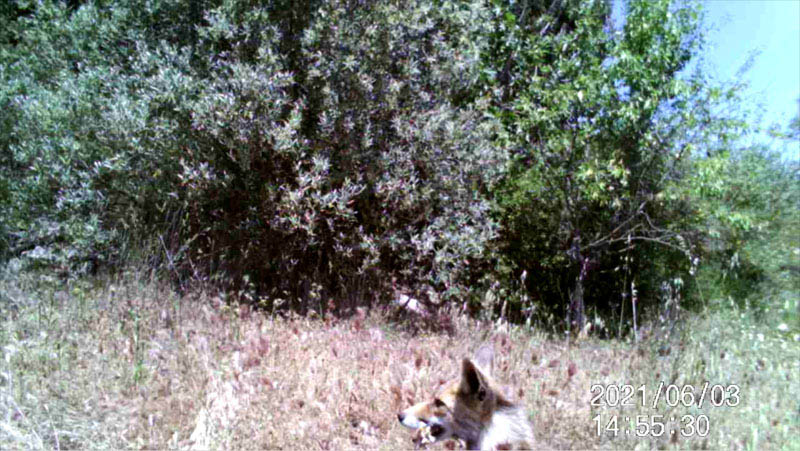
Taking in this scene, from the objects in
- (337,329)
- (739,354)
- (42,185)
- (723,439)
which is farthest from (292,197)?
(739,354)

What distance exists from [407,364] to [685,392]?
7.70 feet

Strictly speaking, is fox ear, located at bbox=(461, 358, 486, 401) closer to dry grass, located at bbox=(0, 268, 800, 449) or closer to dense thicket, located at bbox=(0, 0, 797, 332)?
dry grass, located at bbox=(0, 268, 800, 449)

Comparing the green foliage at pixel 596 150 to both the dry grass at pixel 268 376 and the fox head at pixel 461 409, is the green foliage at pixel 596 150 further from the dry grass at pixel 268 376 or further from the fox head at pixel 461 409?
the fox head at pixel 461 409

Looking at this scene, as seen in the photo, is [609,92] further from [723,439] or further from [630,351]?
[723,439]

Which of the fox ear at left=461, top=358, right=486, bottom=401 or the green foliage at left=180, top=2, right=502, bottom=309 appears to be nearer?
the fox ear at left=461, top=358, right=486, bottom=401

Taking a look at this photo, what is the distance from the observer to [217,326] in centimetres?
552

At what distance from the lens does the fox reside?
2.81 metres

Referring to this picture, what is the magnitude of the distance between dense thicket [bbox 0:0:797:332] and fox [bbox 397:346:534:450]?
3504 millimetres

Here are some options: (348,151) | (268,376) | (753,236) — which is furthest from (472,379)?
(753,236)

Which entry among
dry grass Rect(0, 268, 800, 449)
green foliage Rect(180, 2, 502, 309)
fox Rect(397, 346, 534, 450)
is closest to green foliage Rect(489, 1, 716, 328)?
green foliage Rect(180, 2, 502, 309)

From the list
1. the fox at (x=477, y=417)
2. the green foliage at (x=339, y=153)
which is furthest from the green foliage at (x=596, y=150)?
the fox at (x=477, y=417)
